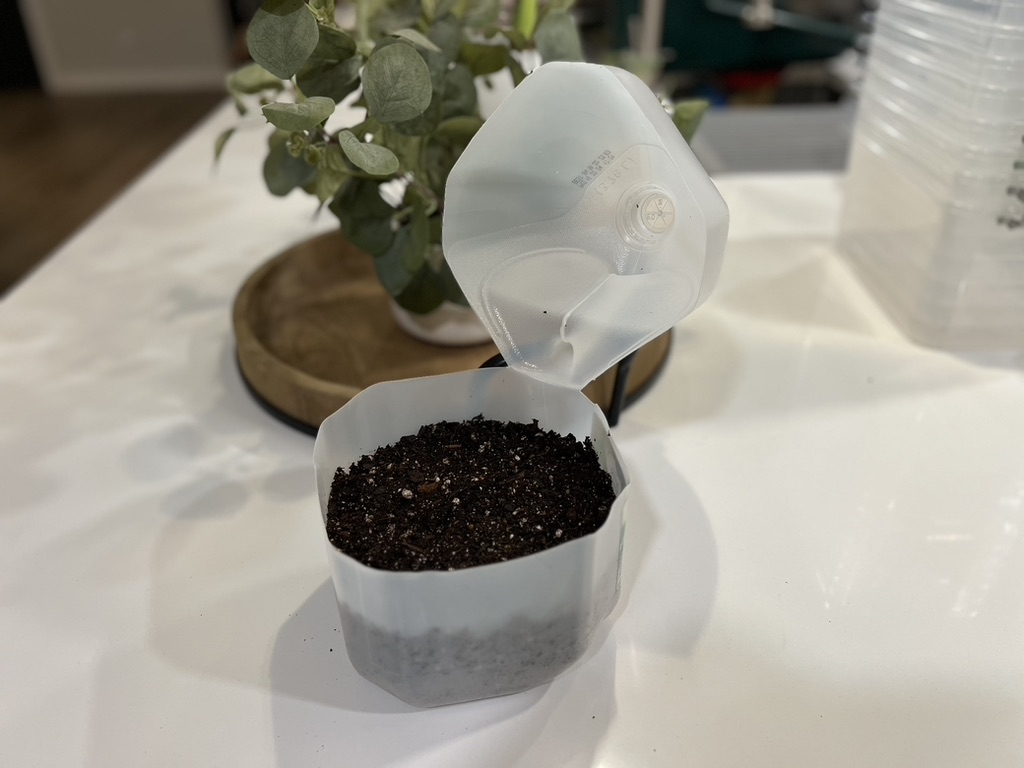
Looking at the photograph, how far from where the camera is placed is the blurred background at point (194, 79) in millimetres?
1310

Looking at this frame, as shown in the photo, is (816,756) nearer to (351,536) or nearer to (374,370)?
(351,536)

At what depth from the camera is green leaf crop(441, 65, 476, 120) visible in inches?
20.9

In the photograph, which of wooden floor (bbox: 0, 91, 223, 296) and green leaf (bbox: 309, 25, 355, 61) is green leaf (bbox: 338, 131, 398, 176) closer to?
green leaf (bbox: 309, 25, 355, 61)

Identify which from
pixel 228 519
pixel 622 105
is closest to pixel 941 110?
pixel 622 105

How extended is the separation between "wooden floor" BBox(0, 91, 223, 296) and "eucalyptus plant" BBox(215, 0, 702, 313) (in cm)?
166

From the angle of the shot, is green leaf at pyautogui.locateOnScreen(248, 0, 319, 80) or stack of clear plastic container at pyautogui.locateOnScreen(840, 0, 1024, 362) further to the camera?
stack of clear plastic container at pyautogui.locateOnScreen(840, 0, 1024, 362)

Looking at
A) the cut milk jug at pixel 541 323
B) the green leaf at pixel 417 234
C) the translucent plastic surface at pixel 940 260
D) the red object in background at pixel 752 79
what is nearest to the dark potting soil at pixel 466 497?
the cut milk jug at pixel 541 323

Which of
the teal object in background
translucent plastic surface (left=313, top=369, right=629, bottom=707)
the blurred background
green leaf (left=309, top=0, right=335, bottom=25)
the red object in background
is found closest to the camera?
Result: translucent plastic surface (left=313, top=369, right=629, bottom=707)

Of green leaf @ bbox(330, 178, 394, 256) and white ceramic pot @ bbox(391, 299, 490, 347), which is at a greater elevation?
green leaf @ bbox(330, 178, 394, 256)

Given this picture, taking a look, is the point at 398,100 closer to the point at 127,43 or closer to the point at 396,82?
the point at 396,82

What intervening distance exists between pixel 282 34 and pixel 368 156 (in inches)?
3.1

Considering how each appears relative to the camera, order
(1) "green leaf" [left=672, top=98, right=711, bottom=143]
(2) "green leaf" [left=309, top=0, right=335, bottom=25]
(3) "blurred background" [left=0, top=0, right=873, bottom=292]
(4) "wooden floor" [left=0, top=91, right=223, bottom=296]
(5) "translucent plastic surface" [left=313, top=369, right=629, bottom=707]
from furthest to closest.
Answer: (4) "wooden floor" [left=0, top=91, right=223, bottom=296] < (3) "blurred background" [left=0, top=0, right=873, bottom=292] < (1) "green leaf" [left=672, top=98, right=711, bottom=143] < (2) "green leaf" [left=309, top=0, right=335, bottom=25] < (5) "translucent plastic surface" [left=313, top=369, right=629, bottom=707]

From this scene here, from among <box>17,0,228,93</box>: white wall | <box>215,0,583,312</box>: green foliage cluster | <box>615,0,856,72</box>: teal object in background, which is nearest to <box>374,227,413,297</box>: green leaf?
<box>215,0,583,312</box>: green foliage cluster

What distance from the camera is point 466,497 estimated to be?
401mm
